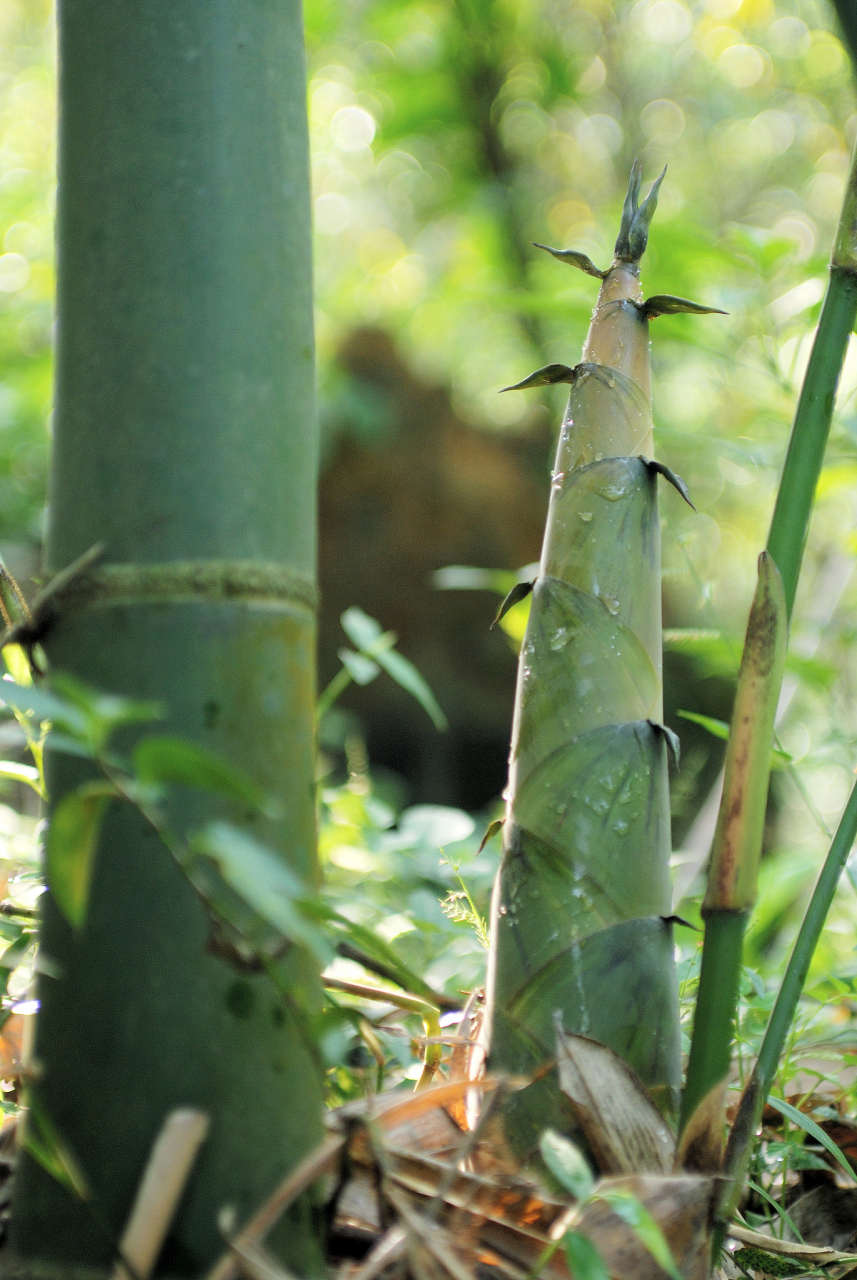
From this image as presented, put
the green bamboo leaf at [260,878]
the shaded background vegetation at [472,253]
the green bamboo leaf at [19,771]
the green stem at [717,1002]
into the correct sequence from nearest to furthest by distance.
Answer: the green bamboo leaf at [260,878] < the green stem at [717,1002] < the green bamboo leaf at [19,771] < the shaded background vegetation at [472,253]

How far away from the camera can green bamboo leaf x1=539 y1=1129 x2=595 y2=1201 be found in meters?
0.25

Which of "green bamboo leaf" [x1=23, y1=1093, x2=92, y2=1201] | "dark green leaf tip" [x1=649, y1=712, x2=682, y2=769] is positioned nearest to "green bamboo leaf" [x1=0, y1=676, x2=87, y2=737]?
"green bamboo leaf" [x1=23, y1=1093, x2=92, y2=1201]

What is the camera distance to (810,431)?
35 cm

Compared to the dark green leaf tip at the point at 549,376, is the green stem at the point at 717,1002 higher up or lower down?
lower down

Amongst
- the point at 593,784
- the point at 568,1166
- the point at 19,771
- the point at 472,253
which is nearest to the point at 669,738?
the point at 593,784

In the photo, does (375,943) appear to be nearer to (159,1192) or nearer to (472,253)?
(159,1192)

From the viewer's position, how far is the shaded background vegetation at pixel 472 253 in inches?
134

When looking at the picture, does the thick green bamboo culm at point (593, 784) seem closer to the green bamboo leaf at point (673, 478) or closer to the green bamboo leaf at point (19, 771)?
the green bamboo leaf at point (673, 478)

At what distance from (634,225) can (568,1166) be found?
354mm

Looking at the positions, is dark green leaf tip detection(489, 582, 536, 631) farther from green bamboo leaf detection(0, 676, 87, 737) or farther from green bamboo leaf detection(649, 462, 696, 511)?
green bamboo leaf detection(0, 676, 87, 737)

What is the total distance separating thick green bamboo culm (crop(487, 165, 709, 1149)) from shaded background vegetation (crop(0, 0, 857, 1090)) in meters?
2.34

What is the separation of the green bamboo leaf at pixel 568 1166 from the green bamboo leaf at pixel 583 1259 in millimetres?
10

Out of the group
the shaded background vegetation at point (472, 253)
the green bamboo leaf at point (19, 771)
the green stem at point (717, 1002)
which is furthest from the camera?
the shaded background vegetation at point (472, 253)

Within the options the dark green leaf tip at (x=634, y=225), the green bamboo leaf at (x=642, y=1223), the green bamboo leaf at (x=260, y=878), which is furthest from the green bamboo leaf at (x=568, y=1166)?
the dark green leaf tip at (x=634, y=225)
